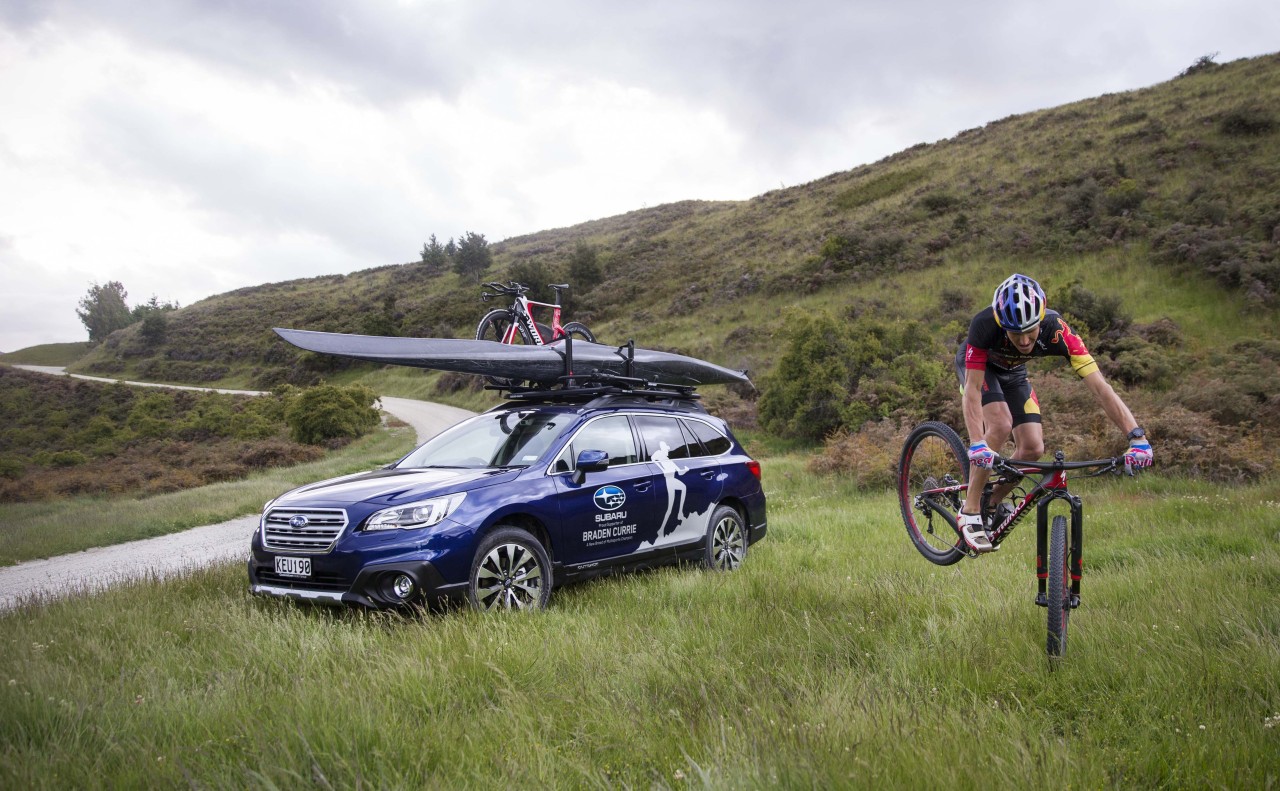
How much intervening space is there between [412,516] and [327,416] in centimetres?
2251

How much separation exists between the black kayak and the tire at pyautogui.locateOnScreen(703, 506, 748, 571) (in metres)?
1.81

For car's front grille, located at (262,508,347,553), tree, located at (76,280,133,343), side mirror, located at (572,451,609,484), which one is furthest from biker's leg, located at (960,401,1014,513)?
tree, located at (76,280,133,343)

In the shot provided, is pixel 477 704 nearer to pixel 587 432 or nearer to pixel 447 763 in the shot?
pixel 447 763

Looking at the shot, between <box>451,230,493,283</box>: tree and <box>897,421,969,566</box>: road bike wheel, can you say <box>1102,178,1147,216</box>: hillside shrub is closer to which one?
<box>897,421,969,566</box>: road bike wheel

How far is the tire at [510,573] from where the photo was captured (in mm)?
5152

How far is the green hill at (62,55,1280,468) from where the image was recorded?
1895cm

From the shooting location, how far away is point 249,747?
280cm

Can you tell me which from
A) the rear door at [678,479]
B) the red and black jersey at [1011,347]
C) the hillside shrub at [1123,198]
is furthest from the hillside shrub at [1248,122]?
the red and black jersey at [1011,347]

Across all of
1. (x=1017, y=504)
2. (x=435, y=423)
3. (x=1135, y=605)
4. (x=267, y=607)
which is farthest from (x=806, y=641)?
(x=435, y=423)

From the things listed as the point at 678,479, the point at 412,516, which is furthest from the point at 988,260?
the point at 412,516

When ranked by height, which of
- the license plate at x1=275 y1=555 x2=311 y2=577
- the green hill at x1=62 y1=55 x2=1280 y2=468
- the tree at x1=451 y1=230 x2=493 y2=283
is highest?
the tree at x1=451 y1=230 x2=493 y2=283

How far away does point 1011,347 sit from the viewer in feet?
15.4

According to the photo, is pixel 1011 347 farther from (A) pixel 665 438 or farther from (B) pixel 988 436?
(A) pixel 665 438

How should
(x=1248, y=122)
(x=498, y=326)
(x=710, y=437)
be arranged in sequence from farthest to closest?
(x=1248, y=122), (x=498, y=326), (x=710, y=437)
